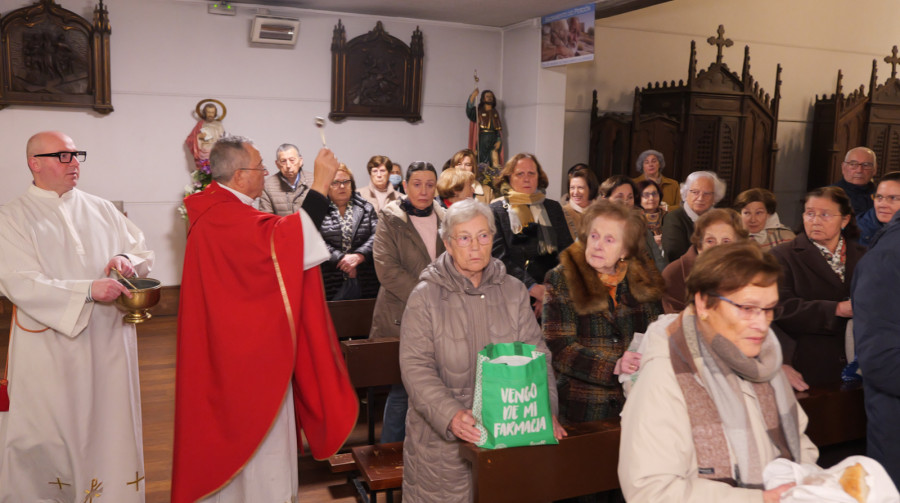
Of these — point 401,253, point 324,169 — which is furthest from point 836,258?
point 324,169

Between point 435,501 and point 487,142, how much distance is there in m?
5.97

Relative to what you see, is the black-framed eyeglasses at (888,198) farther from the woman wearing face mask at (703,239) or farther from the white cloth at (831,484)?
the white cloth at (831,484)

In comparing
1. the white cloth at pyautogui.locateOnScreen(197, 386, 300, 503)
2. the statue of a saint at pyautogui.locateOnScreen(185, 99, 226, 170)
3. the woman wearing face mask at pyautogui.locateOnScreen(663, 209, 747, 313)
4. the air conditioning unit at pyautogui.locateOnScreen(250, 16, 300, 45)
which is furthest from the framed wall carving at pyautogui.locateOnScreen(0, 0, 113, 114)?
the woman wearing face mask at pyautogui.locateOnScreen(663, 209, 747, 313)

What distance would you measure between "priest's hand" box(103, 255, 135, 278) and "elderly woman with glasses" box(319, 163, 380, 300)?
173cm

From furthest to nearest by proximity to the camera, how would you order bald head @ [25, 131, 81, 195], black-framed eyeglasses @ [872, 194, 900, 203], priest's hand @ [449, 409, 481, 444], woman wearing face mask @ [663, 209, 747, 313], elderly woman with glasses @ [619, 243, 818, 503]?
1. black-framed eyeglasses @ [872, 194, 900, 203]
2. woman wearing face mask @ [663, 209, 747, 313]
3. bald head @ [25, 131, 81, 195]
4. priest's hand @ [449, 409, 481, 444]
5. elderly woman with glasses @ [619, 243, 818, 503]

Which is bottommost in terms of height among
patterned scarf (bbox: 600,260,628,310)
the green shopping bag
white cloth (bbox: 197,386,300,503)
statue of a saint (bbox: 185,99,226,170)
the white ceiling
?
white cloth (bbox: 197,386,300,503)

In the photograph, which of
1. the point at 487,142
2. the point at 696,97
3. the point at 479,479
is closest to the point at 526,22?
the point at 487,142

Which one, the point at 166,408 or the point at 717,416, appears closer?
the point at 717,416

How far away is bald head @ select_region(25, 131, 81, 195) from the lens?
320cm

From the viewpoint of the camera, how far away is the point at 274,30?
25.1ft

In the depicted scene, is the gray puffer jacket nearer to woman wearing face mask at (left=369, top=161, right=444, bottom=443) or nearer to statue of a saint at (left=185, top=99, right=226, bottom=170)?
woman wearing face mask at (left=369, top=161, right=444, bottom=443)

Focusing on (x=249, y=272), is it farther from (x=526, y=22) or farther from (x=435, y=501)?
(x=526, y=22)

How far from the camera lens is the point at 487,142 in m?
8.17

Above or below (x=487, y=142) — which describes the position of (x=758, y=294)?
below
